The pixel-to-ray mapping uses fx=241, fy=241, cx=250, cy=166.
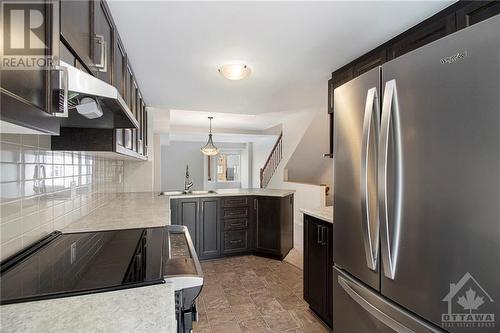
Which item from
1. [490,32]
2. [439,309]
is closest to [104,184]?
[439,309]

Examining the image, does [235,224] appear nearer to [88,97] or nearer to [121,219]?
[121,219]

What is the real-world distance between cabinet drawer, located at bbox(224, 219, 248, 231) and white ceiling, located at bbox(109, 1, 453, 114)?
2084 millimetres

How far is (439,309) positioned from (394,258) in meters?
0.22

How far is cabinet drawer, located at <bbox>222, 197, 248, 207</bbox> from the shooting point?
12.2ft

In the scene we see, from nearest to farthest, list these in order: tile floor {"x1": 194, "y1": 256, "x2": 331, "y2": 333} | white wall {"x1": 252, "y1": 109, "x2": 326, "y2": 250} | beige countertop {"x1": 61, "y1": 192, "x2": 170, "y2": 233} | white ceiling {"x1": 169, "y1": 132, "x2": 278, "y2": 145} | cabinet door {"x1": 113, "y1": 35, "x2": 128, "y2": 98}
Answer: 1. cabinet door {"x1": 113, "y1": 35, "x2": 128, "y2": 98}
2. beige countertop {"x1": 61, "y1": 192, "x2": 170, "y2": 233}
3. tile floor {"x1": 194, "y1": 256, "x2": 331, "y2": 333}
4. white wall {"x1": 252, "y1": 109, "x2": 326, "y2": 250}
5. white ceiling {"x1": 169, "y1": 132, "x2": 278, "y2": 145}

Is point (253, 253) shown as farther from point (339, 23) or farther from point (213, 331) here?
point (339, 23)

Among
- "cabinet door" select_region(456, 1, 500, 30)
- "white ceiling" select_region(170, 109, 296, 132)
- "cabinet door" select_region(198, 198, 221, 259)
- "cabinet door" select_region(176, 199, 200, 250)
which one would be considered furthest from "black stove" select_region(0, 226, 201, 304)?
"white ceiling" select_region(170, 109, 296, 132)

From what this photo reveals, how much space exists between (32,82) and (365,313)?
64.7 inches

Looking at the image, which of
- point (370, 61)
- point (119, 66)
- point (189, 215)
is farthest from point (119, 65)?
point (189, 215)

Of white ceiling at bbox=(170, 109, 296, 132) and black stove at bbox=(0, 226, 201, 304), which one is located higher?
white ceiling at bbox=(170, 109, 296, 132)

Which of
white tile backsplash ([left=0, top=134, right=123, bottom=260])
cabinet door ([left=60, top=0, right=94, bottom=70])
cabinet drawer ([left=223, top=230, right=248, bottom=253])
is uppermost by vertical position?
cabinet door ([left=60, top=0, right=94, bottom=70])

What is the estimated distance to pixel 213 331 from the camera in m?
2.04

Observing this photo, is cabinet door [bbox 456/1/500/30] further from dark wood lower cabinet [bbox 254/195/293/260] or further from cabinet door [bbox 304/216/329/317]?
dark wood lower cabinet [bbox 254/195/293/260]

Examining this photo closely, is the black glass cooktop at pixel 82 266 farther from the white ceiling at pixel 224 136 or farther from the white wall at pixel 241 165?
the white wall at pixel 241 165
